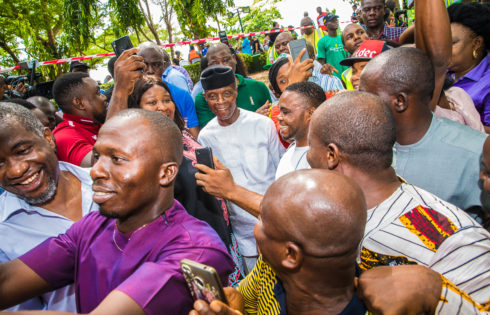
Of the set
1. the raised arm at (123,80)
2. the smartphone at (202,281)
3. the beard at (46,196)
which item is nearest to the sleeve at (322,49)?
the raised arm at (123,80)

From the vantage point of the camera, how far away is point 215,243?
1242 mm

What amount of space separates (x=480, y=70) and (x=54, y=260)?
3.05m

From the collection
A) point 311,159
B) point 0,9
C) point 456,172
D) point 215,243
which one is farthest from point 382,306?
point 0,9

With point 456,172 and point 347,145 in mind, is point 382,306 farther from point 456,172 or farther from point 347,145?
point 456,172

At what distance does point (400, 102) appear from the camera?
1.62 m

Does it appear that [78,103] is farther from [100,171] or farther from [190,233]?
[190,233]

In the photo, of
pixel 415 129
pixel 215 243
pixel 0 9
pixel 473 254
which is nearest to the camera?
pixel 473 254

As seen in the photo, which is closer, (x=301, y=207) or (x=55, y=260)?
A: (x=301, y=207)

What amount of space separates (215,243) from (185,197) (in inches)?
40.2

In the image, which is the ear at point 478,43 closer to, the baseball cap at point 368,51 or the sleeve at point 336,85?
the baseball cap at point 368,51

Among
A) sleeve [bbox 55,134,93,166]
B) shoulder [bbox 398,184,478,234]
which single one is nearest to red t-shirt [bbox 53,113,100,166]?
sleeve [bbox 55,134,93,166]

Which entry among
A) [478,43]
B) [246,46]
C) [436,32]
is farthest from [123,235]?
[246,46]

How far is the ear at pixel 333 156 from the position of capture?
1400 mm

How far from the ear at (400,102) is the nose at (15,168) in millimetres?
2102
